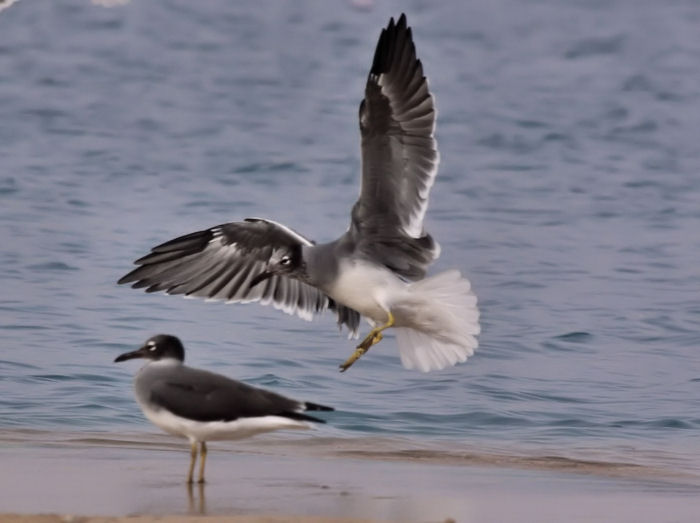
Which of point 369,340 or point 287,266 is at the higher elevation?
point 287,266

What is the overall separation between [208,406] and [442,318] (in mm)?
1507

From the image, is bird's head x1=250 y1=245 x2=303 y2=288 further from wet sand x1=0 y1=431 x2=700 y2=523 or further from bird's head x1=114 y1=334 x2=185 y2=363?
bird's head x1=114 y1=334 x2=185 y2=363

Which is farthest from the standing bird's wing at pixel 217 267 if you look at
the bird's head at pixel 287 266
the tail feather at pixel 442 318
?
the tail feather at pixel 442 318

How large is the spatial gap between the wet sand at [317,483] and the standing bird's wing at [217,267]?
77 centimetres

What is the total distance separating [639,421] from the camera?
23.6 ft

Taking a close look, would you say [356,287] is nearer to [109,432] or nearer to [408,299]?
[408,299]

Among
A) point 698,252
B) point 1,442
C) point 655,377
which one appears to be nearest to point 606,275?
point 698,252

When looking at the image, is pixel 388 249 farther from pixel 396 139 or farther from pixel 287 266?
pixel 396 139

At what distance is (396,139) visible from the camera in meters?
6.09

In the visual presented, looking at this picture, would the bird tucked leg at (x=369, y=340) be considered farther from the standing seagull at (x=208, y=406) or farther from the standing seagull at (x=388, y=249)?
the standing seagull at (x=208, y=406)

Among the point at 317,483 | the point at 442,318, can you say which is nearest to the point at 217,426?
the point at 317,483

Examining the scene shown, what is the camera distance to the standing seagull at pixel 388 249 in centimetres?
606

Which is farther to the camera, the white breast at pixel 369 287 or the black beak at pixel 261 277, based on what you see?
the black beak at pixel 261 277

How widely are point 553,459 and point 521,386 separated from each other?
61.4 inches
